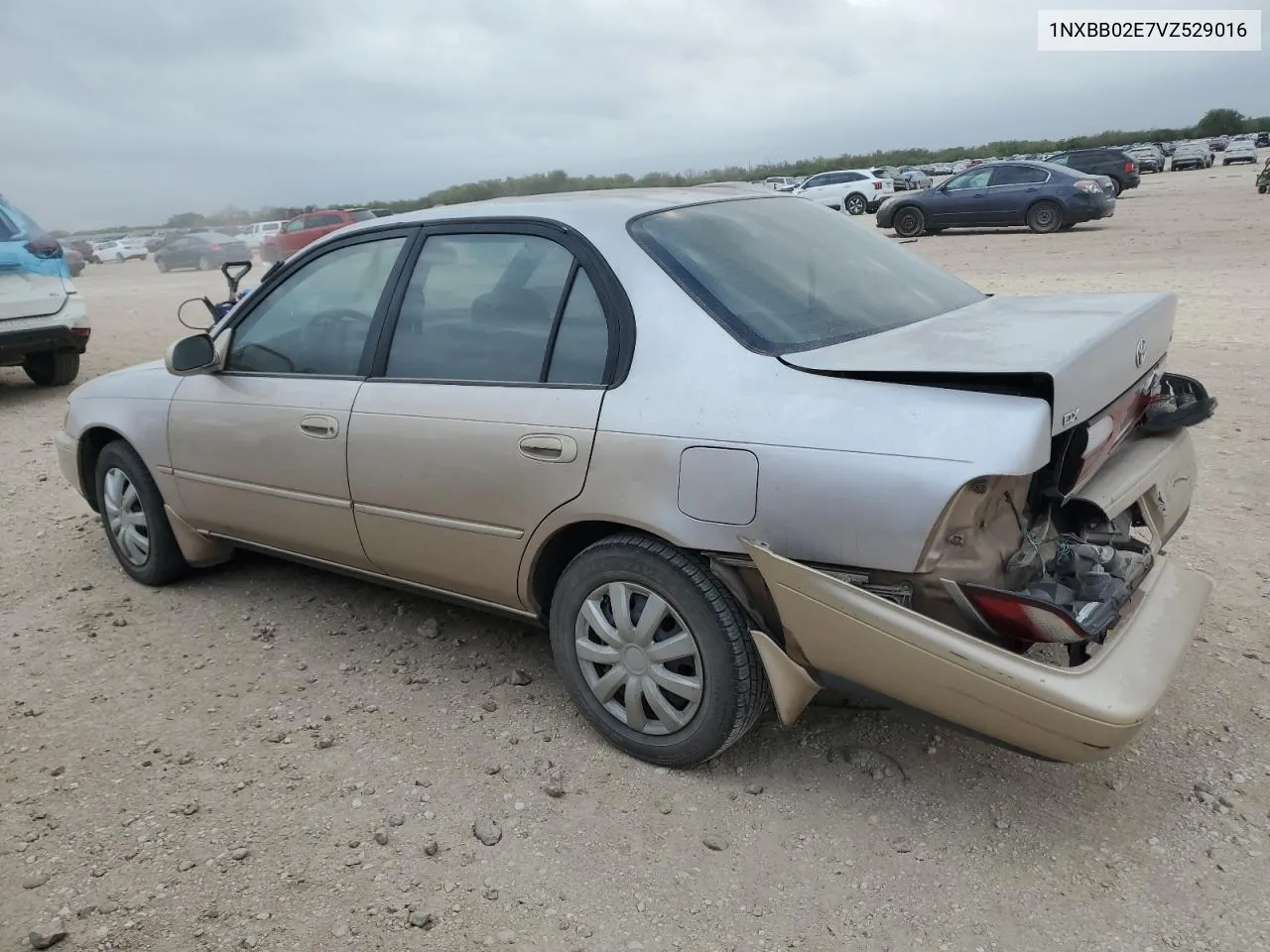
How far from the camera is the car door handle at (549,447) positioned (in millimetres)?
2777

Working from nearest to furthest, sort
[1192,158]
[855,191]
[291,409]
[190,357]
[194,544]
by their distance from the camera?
[291,409]
[190,357]
[194,544]
[855,191]
[1192,158]

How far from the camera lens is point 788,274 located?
2.95 m

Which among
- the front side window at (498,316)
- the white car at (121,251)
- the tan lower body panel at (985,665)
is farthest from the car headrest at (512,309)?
the white car at (121,251)

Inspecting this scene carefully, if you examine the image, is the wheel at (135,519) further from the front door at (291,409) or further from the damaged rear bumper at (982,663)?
the damaged rear bumper at (982,663)

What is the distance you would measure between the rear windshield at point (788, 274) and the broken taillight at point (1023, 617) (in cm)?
80

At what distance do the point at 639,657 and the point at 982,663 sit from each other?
1.00m

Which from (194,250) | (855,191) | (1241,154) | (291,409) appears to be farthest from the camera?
(1241,154)

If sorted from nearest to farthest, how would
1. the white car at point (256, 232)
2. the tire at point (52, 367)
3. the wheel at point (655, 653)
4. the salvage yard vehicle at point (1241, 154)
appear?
the wheel at point (655, 653) < the tire at point (52, 367) < the white car at point (256, 232) < the salvage yard vehicle at point (1241, 154)

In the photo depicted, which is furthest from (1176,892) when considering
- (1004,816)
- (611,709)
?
(611,709)

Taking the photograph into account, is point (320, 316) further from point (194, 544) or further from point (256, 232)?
point (256, 232)

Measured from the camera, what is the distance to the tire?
9.44 meters

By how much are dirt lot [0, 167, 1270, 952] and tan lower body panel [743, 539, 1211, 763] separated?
42cm

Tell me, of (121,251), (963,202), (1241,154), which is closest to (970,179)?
(963,202)

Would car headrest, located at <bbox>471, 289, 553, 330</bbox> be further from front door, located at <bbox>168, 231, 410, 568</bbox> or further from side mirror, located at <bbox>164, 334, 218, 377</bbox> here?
side mirror, located at <bbox>164, 334, 218, 377</bbox>
